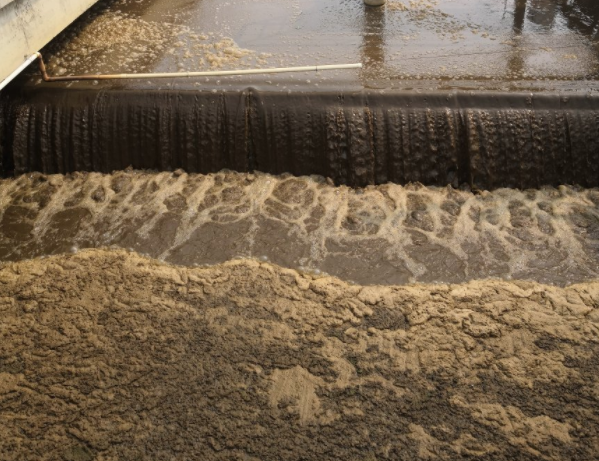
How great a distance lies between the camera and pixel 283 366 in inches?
145

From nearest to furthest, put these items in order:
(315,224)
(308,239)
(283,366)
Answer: (283,366) < (308,239) < (315,224)

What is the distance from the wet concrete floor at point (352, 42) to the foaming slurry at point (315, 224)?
942mm

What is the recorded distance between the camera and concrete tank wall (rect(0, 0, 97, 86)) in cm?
494

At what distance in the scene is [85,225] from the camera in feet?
16.0

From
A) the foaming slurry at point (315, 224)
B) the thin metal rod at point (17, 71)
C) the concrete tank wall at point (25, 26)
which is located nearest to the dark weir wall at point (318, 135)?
the foaming slurry at point (315, 224)

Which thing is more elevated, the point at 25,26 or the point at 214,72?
the point at 25,26

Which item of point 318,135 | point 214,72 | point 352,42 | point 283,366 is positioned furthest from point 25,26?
point 283,366

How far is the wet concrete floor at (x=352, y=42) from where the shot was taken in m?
5.30

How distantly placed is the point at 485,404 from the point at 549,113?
2722 millimetres

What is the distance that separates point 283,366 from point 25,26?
3.85 meters

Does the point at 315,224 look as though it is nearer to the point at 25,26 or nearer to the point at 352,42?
the point at 352,42

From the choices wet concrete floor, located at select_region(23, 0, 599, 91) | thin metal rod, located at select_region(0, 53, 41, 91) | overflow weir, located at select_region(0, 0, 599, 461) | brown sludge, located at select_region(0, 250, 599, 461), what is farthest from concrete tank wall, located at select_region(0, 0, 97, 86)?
brown sludge, located at select_region(0, 250, 599, 461)

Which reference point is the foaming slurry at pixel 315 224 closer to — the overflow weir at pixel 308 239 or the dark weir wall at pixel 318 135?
the overflow weir at pixel 308 239

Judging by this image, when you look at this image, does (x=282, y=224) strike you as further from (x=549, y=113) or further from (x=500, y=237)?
(x=549, y=113)
